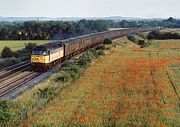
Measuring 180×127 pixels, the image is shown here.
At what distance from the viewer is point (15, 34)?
113625mm

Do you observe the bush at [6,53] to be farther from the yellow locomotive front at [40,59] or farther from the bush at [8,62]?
the yellow locomotive front at [40,59]

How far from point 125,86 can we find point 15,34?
9087 cm

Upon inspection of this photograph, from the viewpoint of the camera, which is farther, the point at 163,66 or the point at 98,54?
the point at 98,54

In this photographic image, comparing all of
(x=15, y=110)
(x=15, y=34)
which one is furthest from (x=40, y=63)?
(x=15, y=34)

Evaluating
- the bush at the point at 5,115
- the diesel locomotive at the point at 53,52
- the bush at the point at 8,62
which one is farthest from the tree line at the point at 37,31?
the bush at the point at 5,115

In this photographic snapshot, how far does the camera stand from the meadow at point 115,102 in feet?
62.4

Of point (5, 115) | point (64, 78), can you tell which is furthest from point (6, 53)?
point (5, 115)

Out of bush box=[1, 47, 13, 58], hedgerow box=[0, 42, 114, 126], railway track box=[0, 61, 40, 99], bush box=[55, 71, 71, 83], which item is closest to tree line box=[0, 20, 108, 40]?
bush box=[1, 47, 13, 58]

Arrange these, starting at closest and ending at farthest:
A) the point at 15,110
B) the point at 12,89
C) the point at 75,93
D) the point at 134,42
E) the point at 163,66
Answer: 1. the point at 15,110
2. the point at 75,93
3. the point at 12,89
4. the point at 163,66
5. the point at 134,42

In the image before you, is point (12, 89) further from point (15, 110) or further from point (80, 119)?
point (80, 119)

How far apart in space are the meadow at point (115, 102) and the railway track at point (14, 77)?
5.47 m

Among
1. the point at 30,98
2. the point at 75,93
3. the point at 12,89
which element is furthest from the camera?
the point at 12,89

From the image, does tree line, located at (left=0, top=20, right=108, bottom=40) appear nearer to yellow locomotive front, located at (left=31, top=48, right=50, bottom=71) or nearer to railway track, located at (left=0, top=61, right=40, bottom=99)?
railway track, located at (left=0, top=61, right=40, bottom=99)

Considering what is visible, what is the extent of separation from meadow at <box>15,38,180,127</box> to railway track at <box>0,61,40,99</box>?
5.47 m
